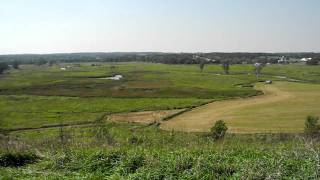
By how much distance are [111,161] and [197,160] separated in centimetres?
281

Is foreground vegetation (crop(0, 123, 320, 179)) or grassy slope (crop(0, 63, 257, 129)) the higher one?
foreground vegetation (crop(0, 123, 320, 179))

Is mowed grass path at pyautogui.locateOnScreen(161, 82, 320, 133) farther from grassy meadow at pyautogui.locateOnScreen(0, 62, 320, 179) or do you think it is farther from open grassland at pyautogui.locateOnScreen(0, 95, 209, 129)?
open grassland at pyautogui.locateOnScreen(0, 95, 209, 129)

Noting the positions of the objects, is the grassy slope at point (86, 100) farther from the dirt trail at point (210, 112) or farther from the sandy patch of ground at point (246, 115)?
the sandy patch of ground at point (246, 115)

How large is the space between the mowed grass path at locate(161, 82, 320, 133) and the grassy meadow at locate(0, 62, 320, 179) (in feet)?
0.47

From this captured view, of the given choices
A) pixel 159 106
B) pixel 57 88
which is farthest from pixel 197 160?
pixel 57 88

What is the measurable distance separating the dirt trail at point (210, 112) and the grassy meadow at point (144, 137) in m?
0.93

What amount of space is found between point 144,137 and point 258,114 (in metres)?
37.2

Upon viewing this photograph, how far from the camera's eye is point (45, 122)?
57.7 m

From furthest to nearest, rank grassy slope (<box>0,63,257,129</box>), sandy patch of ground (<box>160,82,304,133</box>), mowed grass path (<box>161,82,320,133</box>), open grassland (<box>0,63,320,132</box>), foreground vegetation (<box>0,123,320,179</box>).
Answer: grassy slope (<box>0,63,257,129</box>)
open grassland (<box>0,63,320,132</box>)
sandy patch of ground (<box>160,82,304,133</box>)
mowed grass path (<box>161,82,320,133</box>)
foreground vegetation (<box>0,123,320,179</box>)

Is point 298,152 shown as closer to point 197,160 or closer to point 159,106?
point 197,160

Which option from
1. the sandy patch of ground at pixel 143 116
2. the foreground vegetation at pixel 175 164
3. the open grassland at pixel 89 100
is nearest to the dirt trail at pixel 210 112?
the open grassland at pixel 89 100

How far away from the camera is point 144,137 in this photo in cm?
2541

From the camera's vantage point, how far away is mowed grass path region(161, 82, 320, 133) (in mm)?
49406

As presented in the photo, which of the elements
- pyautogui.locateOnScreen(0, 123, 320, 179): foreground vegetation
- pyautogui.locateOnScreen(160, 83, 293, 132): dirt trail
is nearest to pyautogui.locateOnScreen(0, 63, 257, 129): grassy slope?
pyautogui.locateOnScreen(160, 83, 293, 132): dirt trail
